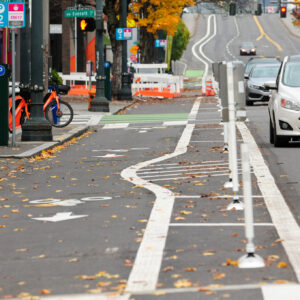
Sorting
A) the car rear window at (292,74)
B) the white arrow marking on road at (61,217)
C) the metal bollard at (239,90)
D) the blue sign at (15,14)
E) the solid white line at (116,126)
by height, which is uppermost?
the blue sign at (15,14)

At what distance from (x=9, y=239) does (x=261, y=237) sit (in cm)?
218

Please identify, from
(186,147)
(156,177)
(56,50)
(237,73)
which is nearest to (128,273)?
(237,73)

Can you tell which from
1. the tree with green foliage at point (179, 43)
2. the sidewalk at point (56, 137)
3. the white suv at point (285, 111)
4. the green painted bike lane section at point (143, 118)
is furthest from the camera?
the tree with green foliage at point (179, 43)

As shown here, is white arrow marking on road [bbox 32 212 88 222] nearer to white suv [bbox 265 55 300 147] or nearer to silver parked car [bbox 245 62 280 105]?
white suv [bbox 265 55 300 147]

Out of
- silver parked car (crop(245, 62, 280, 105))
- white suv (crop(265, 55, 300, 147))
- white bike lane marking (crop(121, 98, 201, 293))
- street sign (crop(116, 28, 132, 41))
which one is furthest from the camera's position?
street sign (crop(116, 28, 132, 41))

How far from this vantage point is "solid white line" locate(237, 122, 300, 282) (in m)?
8.65

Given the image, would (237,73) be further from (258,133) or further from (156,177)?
(258,133)

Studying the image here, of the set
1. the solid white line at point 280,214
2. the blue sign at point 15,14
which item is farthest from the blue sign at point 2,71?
the solid white line at point 280,214

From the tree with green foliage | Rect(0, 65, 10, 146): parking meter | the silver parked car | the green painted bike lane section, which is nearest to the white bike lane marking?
Rect(0, 65, 10, 146): parking meter

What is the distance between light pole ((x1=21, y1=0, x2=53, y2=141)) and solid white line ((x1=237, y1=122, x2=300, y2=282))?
19.4 ft

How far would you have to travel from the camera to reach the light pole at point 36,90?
2197cm

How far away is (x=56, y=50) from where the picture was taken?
221ft

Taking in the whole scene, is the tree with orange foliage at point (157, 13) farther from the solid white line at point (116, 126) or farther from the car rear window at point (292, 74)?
the car rear window at point (292, 74)

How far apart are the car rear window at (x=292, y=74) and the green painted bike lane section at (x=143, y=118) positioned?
9.34 m
